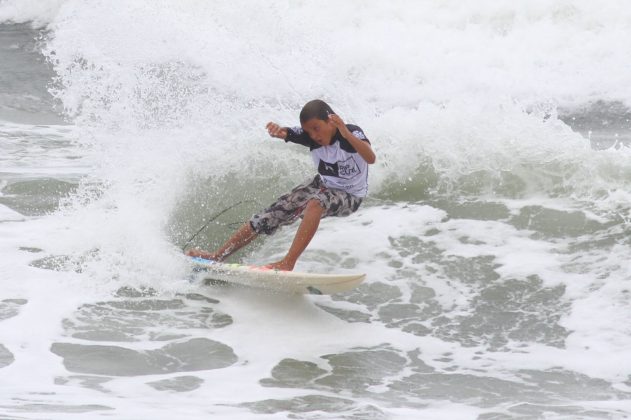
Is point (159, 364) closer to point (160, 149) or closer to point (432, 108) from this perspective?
point (160, 149)

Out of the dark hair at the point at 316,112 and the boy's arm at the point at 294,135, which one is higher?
the dark hair at the point at 316,112

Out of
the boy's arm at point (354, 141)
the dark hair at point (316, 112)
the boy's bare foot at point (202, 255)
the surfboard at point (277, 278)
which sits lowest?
the surfboard at point (277, 278)

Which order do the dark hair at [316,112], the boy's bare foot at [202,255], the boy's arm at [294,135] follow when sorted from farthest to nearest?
the boy's bare foot at [202,255]
the boy's arm at [294,135]
the dark hair at [316,112]

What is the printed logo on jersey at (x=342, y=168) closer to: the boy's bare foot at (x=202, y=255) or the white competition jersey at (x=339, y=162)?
the white competition jersey at (x=339, y=162)

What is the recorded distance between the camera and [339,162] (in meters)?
6.27

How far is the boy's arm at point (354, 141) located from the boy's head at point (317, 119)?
0.28ft

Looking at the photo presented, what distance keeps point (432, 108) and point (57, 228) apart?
3522 mm

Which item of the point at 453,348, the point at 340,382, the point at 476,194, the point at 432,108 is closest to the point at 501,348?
the point at 453,348

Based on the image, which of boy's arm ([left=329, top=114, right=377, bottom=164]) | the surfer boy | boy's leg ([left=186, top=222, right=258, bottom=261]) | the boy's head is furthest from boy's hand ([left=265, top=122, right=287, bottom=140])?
boy's leg ([left=186, top=222, right=258, bottom=261])

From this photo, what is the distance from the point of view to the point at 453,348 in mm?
5641

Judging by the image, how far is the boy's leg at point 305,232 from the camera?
6113mm

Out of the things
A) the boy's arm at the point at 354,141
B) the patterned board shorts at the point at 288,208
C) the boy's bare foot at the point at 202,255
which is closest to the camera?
the boy's arm at the point at 354,141

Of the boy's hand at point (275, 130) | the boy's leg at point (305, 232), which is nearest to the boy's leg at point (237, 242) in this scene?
the boy's leg at point (305, 232)

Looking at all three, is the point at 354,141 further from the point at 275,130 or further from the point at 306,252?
the point at 306,252
